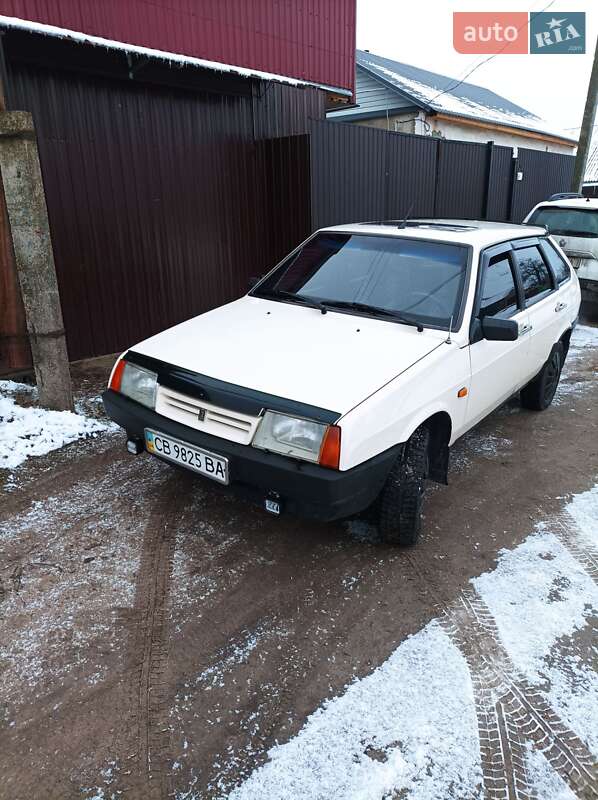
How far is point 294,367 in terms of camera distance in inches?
118

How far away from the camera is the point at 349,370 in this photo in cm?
293

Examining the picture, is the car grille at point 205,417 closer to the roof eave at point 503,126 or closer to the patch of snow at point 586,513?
the patch of snow at point 586,513

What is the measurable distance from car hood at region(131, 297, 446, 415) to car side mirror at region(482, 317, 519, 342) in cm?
35

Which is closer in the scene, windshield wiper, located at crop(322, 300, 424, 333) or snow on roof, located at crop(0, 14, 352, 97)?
windshield wiper, located at crop(322, 300, 424, 333)

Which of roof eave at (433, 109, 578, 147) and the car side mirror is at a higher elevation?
roof eave at (433, 109, 578, 147)

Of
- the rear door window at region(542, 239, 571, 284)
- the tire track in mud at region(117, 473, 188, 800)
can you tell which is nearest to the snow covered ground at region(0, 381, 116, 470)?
the tire track in mud at region(117, 473, 188, 800)

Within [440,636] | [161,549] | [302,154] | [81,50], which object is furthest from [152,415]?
[302,154]

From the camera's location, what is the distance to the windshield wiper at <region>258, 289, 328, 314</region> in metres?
3.75

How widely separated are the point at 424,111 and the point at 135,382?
15.0m

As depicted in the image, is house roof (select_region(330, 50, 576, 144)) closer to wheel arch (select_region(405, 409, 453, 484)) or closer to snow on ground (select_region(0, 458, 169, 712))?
wheel arch (select_region(405, 409, 453, 484))

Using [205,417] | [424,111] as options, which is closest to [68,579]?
[205,417]

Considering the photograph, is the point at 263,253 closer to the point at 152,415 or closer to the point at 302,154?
the point at 302,154

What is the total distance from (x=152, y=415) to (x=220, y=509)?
2.60ft

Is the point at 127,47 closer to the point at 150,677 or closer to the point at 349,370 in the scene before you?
the point at 349,370
